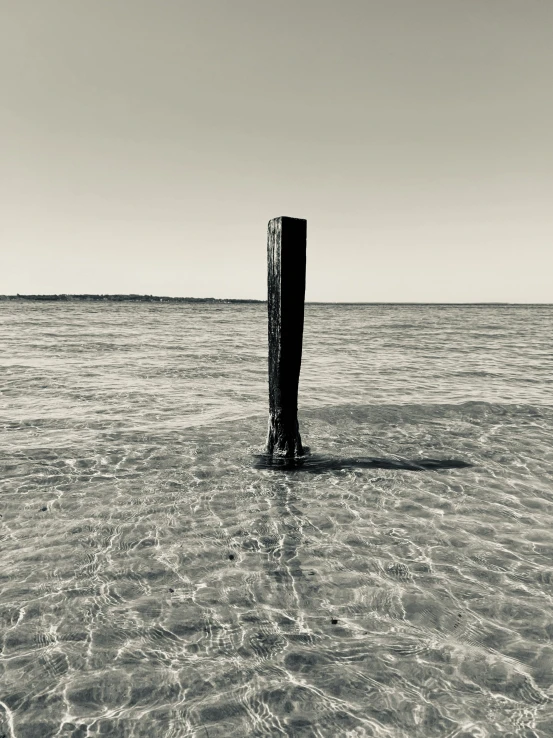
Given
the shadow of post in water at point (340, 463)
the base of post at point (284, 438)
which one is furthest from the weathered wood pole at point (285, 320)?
the shadow of post in water at point (340, 463)

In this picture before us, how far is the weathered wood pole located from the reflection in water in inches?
6.7

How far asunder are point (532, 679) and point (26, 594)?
4.27 metres

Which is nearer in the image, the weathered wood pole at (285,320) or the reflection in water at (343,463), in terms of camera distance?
the weathered wood pole at (285,320)

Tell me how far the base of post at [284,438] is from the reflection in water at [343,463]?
0.33 feet

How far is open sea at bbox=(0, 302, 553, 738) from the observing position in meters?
3.30

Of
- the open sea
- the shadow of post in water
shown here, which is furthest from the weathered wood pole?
the open sea

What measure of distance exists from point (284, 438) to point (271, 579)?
372cm

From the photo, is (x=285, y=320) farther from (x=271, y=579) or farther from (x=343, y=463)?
(x=271, y=579)

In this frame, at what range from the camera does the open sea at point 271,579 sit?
130 inches

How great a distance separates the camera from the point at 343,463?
8.48 metres

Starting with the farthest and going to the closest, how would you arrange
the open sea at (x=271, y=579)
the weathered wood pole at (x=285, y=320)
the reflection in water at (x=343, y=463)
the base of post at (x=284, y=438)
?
the base of post at (x=284, y=438)
the reflection in water at (x=343, y=463)
the weathered wood pole at (x=285, y=320)
the open sea at (x=271, y=579)

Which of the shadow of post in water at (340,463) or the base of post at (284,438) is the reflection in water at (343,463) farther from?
the base of post at (284,438)

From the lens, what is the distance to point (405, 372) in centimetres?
1852

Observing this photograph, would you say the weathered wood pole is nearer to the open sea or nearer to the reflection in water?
the reflection in water
